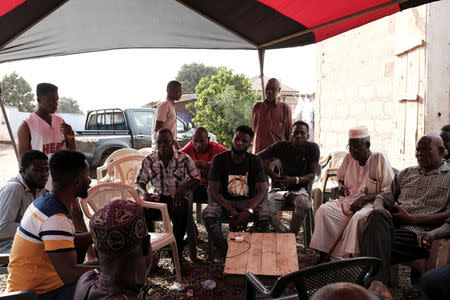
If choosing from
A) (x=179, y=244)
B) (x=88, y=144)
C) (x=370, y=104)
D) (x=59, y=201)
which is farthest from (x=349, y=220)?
(x=88, y=144)

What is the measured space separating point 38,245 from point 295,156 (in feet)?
11.1

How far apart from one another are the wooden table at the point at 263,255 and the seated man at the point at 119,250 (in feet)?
4.39

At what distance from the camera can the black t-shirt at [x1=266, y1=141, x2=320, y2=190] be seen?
4.39 meters

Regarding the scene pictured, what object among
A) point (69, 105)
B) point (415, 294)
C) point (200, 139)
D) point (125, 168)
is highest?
point (69, 105)

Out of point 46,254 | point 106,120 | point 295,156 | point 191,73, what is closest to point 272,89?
point 295,156

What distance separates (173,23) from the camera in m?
4.72

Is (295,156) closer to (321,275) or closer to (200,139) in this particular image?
(200,139)

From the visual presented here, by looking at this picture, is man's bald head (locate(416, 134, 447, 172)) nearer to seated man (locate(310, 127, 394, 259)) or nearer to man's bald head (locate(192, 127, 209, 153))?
seated man (locate(310, 127, 394, 259))

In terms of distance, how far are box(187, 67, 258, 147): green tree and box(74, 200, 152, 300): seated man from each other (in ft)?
49.0

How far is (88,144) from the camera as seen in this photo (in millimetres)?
8992

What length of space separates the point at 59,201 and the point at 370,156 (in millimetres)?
3120

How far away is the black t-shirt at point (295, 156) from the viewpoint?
173 inches

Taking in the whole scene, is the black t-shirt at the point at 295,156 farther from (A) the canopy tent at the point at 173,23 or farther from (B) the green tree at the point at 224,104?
(B) the green tree at the point at 224,104

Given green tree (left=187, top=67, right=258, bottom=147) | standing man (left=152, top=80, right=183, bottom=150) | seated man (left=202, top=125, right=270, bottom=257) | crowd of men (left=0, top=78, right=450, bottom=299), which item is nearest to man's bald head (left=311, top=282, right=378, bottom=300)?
crowd of men (left=0, top=78, right=450, bottom=299)
